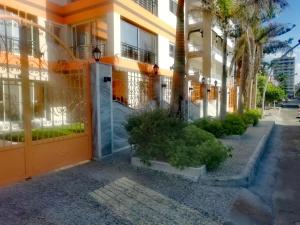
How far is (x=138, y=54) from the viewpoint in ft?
57.4

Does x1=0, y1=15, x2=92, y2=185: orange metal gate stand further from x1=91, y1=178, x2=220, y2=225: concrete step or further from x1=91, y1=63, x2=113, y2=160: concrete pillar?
x1=91, y1=178, x2=220, y2=225: concrete step

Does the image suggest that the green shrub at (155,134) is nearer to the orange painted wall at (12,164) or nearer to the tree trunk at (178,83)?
the tree trunk at (178,83)

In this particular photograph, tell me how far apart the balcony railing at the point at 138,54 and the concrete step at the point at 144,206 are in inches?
449

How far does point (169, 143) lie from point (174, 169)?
2.15 feet

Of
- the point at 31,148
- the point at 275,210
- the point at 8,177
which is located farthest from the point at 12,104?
the point at 275,210

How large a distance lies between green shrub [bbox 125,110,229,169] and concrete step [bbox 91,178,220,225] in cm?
134

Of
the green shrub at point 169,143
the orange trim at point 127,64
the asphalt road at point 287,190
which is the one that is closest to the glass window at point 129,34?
the orange trim at point 127,64

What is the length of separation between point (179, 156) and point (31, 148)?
3352 mm

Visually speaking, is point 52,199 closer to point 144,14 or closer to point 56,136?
point 56,136

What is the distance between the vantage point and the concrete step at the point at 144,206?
4406 mm

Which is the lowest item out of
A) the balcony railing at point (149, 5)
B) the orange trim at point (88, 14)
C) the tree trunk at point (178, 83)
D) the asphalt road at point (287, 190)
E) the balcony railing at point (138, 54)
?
the asphalt road at point (287, 190)

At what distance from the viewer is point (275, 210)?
544 centimetres

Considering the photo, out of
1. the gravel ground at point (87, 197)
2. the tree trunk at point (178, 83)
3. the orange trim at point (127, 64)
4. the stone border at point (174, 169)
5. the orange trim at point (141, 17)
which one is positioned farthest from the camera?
the orange trim at point (141, 17)

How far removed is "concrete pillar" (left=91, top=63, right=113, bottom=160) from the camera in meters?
7.58
